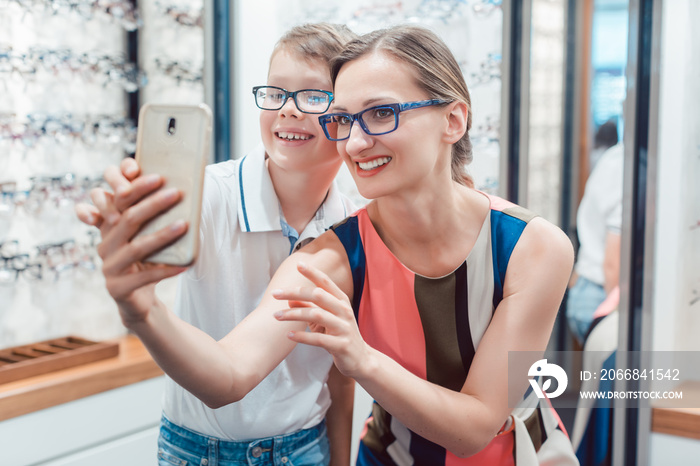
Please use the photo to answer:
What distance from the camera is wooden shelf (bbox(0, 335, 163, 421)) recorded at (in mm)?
2170

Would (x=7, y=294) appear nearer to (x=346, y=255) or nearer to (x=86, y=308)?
(x=86, y=308)

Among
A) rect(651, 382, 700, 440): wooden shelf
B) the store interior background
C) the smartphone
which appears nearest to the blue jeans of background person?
the store interior background

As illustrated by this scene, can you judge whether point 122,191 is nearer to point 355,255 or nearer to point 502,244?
point 355,255

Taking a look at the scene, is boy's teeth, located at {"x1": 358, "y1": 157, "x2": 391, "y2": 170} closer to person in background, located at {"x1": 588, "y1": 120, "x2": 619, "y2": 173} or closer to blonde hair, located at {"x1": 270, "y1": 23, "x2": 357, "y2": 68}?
blonde hair, located at {"x1": 270, "y1": 23, "x2": 357, "y2": 68}

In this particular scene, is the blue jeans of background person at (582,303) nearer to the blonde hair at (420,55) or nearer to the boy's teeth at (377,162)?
the blonde hair at (420,55)

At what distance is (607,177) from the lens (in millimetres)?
2602

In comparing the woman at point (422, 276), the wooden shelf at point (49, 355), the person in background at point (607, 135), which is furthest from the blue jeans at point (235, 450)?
the person in background at point (607, 135)

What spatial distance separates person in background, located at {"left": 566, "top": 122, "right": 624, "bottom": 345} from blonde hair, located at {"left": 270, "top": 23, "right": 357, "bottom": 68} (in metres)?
1.51

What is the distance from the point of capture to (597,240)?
2.78m

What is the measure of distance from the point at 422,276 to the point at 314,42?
1.70 feet

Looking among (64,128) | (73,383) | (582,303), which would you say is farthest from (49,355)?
(582,303)

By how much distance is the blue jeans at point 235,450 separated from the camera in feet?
4.43

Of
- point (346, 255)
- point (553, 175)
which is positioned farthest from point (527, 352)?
point (553, 175)

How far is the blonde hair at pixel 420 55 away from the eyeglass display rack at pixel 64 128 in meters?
1.89
